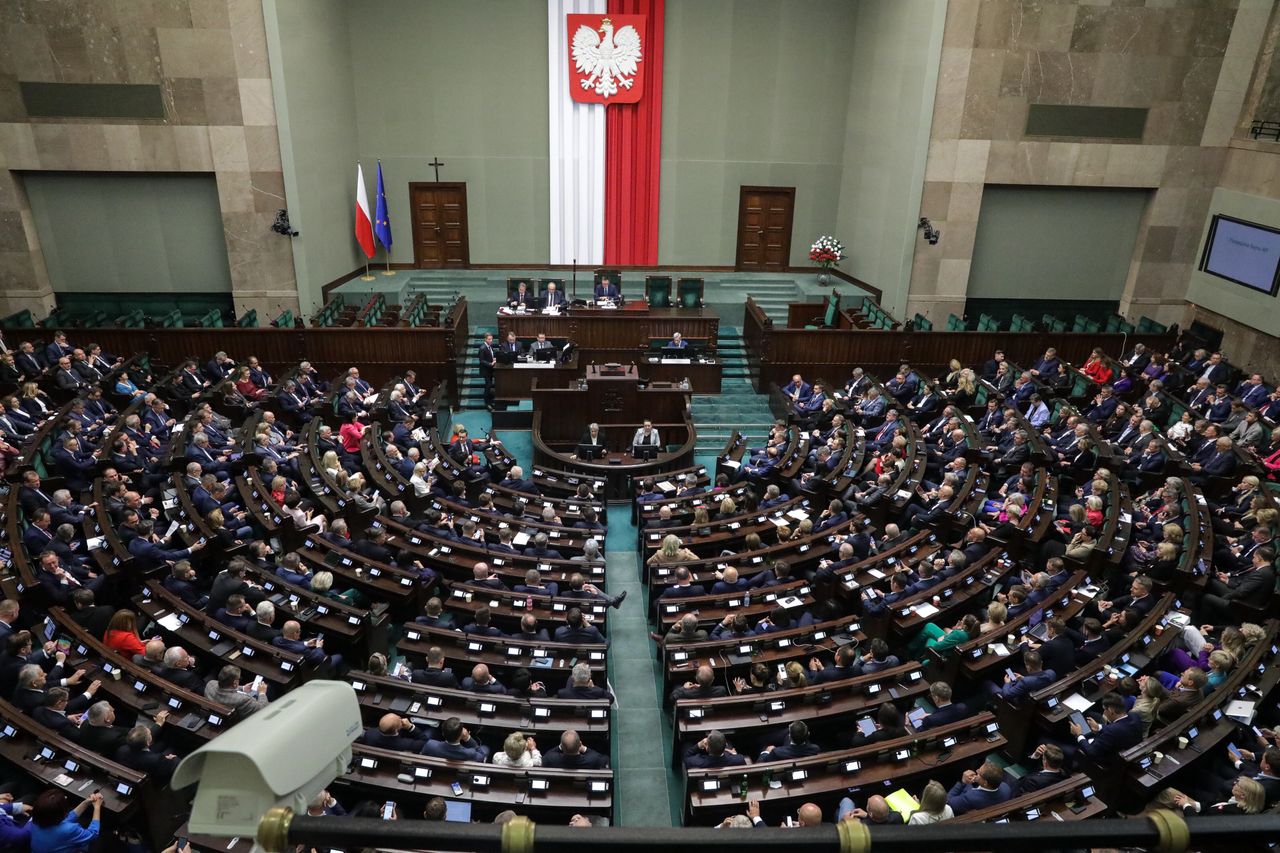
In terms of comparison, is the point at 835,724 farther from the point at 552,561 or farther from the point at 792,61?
the point at 792,61

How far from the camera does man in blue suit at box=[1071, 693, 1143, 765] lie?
664 cm

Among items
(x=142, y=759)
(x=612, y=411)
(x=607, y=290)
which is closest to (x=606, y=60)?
(x=607, y=290)

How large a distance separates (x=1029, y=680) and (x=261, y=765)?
768 centimetres

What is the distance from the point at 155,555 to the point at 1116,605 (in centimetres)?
1044

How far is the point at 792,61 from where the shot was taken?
2155 cm

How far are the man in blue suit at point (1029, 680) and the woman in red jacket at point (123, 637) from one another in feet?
26.3

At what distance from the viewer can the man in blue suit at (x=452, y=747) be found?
6688 millimetres

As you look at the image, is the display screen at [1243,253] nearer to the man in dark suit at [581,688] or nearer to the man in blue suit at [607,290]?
the man in blue suit at [607,290]

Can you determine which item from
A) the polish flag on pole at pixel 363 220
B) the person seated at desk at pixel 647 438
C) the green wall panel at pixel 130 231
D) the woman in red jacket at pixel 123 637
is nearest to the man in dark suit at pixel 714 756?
the woman in red jacket at pixel 123 637

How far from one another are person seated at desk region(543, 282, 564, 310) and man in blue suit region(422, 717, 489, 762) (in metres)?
12.5

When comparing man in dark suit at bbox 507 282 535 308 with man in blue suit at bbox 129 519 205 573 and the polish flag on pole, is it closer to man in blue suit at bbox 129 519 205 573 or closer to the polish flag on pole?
the polish flag on pole

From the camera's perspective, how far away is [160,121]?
58.2 ft

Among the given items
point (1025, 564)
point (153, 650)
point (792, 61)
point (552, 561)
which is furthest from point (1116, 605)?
point (792, 61)

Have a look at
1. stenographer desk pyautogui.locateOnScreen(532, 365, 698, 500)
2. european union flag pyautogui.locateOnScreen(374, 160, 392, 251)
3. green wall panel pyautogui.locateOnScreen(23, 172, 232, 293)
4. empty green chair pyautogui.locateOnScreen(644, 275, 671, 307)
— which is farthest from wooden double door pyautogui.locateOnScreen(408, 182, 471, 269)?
stenographer desk pyautogui.locateOnScreen(532, 365, 698, 500)
